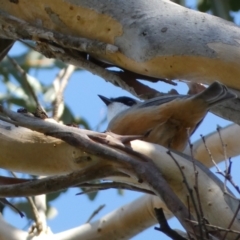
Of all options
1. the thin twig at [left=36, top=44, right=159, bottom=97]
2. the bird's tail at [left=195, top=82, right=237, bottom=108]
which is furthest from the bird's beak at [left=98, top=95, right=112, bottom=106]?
the bird's tail at [left=195, top=82, right=237, bottom=108]

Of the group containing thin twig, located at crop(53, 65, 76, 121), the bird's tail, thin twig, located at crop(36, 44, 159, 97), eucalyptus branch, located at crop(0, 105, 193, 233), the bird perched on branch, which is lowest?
eucalyptus branch, located at crop(0, 105, 193, 233)

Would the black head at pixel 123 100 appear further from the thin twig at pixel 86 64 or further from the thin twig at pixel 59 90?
the thin twig at pixel 86 64

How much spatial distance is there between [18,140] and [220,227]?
414mm

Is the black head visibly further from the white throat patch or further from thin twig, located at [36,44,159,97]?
thin twig, located at [36,44,159,97]

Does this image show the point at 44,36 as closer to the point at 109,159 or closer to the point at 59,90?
the point at 109,159

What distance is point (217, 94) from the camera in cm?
100

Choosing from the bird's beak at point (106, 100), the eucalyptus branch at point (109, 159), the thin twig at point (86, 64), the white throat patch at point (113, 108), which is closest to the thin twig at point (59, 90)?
the bird's beak at point (106, 100)

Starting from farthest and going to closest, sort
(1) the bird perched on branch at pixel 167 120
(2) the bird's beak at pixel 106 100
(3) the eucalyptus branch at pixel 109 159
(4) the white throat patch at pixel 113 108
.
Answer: (2) the bird's beak at pixel 106 100 → (4) the white throat patch at pixel 113 108 → (1) the bird perched on branch at pixel 167 120 → (3) the eucalyptus branch at pixel 109 159

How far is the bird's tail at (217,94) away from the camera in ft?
3.20

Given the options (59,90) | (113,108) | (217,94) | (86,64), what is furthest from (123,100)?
(217,94)

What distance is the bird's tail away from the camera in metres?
0.97

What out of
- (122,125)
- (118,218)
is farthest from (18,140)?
(118,218)

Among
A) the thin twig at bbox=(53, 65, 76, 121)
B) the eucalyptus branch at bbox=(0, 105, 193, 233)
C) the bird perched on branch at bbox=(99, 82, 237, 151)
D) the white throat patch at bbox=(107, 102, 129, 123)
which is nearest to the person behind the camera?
the eucalyptus branch at bbox=(0, 105, 193, 233)

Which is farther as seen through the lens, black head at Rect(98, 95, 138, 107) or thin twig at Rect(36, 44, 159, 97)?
black head at Rect(98, 95, 138, 107)
